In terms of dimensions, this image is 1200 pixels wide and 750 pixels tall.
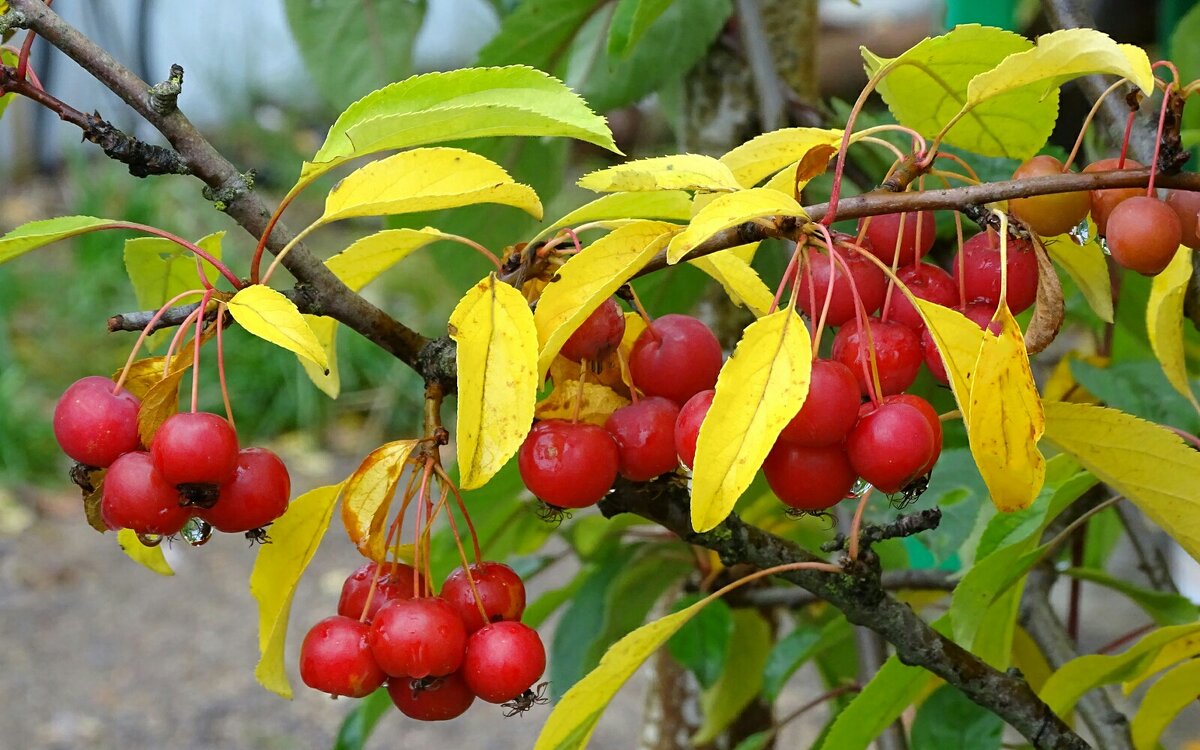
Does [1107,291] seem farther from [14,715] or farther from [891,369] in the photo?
[14,715]

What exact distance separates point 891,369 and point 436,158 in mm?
218

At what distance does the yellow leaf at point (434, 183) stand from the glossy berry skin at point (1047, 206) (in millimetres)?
224

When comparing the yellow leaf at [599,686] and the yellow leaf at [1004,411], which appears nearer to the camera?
the yellow leaf at [1004,411]

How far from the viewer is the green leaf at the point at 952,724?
805 mm

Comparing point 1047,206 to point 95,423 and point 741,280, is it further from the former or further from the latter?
point 95,423

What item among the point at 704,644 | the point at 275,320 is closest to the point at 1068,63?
the point at 275,320

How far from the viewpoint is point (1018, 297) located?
0.55m

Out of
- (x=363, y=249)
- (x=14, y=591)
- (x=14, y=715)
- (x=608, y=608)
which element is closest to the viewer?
(x=363, y=249)

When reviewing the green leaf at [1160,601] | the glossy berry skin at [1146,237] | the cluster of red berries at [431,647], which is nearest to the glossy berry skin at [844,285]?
the glossy berry skin at [1146,237]

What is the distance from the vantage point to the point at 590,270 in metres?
0.50

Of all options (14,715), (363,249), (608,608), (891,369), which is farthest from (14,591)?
(891,369)

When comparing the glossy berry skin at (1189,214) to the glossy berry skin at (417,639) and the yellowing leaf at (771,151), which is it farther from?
the glossy berry skin at (417,639)

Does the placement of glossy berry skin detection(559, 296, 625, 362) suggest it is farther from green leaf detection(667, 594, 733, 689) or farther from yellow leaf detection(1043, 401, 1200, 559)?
green leaf detection(667, 594, 733, 689)

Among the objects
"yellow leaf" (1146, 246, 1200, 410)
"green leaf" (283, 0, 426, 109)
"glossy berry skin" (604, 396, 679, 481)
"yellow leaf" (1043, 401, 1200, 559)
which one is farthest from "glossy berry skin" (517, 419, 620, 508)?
"green leaf" (283, 0, 426, 109)
